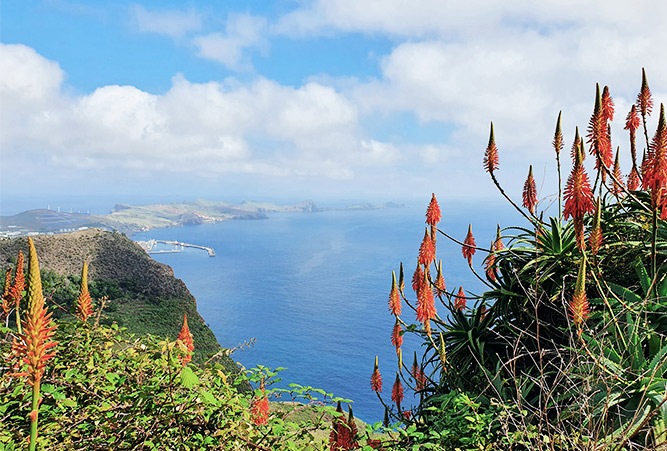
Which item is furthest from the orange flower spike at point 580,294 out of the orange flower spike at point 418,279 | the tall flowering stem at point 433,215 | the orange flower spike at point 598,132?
the tall flowering stem at point 433,215

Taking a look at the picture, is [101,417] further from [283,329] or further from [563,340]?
[283,329]

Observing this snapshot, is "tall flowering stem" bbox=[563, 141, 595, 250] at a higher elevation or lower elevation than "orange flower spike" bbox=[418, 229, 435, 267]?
higher

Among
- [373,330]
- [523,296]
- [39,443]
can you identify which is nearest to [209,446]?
[39,443]

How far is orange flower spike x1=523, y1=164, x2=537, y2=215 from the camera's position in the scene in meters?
4.31

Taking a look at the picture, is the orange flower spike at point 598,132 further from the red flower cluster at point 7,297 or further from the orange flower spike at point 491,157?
the red flower cluster at point 7,297

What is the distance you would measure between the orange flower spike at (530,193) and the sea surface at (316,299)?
622 inches

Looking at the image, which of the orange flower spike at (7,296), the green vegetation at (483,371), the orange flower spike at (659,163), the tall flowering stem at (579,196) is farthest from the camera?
the tall flowering stem at (579,196)

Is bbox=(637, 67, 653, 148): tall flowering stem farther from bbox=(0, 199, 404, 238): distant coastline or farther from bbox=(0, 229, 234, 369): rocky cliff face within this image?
bbox=(0, 199, 404, 238): distant coastline

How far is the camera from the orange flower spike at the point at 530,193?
4.31 metres

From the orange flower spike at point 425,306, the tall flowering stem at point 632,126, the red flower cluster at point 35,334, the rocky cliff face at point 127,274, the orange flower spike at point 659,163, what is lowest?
the rocky cliff face at point 127,274

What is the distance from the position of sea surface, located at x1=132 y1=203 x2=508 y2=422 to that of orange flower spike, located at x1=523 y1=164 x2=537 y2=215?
15.8m

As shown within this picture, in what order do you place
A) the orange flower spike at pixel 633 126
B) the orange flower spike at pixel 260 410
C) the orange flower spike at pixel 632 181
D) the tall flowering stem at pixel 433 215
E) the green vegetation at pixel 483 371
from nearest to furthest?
the green vegetation at pixel 483 371, the orange flower spike at pixel 260 410, the orange flower spike at pixel 633 126, the tall flowering stem at pixel 433 215, the orange flower spike at pixel 632 181

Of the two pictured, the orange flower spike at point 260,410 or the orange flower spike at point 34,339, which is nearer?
the orange flower spike at point 34,339

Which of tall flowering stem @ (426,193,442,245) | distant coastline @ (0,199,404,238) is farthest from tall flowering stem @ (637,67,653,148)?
distant coastline @ (0,199,404,238)
